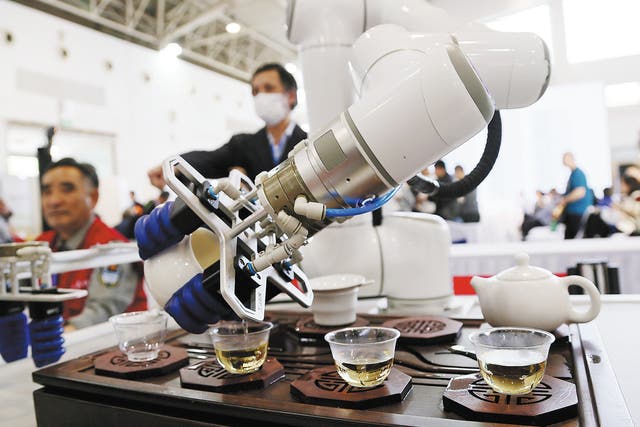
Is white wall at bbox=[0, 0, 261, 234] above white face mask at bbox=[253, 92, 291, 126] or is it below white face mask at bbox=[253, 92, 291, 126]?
above

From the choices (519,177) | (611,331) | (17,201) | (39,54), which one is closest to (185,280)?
(611,331)

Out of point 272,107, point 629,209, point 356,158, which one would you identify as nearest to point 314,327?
point 356,158

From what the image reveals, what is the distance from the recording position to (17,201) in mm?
4621

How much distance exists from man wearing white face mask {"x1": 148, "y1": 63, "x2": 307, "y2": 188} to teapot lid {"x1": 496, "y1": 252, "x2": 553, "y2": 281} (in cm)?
78

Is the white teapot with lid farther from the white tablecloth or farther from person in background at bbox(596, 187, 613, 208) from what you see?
person in background at bbox(596, 187, 613, 208)

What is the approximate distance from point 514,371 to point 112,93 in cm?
646

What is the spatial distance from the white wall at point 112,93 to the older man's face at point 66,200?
3.21 metres

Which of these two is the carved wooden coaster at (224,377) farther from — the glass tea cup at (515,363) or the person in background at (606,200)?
the person in background at (606,200)

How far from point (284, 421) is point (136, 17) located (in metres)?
6.78

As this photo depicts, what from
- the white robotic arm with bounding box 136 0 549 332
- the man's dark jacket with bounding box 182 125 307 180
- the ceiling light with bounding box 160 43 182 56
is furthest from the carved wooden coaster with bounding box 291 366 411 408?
the ceiling light with bounding box 160 43 182 56

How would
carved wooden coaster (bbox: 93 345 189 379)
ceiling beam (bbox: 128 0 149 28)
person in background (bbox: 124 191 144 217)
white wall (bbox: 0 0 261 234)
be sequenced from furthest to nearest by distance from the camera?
ceiling beam (bbox: 128 0 149 28), white wall (bbox: 0 0 261 234), person in background (bbox: 124 191 144 217), carved wooden coaster (bbox: 93 345 189 379)

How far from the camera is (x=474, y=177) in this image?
2.88 feet

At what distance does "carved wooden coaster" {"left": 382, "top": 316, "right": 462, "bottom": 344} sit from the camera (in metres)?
0.81

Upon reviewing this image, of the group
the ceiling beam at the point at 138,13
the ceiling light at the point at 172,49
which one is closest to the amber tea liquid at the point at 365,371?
the ceiling beam at the point at 138,13
